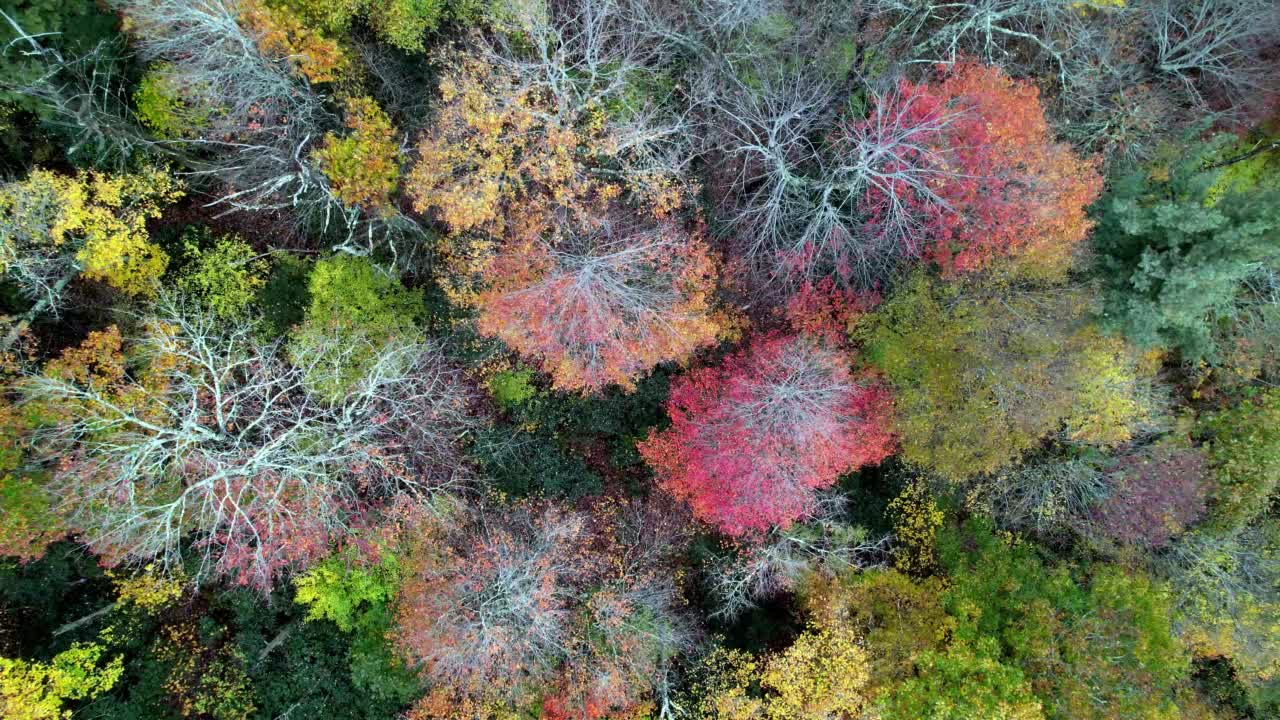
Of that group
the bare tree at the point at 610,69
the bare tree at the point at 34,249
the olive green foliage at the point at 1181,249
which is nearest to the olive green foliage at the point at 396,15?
the bare tree at the point at 610,69

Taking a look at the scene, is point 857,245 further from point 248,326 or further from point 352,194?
point 248,326

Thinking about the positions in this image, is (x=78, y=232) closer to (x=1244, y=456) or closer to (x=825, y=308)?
(x=825, y=308)

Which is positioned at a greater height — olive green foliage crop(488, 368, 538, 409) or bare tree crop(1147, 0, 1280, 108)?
bare tree crop(1147, 0, 1280, 108)

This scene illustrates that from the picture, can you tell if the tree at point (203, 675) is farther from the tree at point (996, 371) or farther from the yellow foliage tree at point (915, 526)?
the tree at point (996, 371)

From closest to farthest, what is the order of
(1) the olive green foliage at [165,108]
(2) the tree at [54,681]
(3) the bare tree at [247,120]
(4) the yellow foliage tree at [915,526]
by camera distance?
(3) the bare tree at [247,120] < (2) the tree at [54,681] < (1) the olive green foliage at [165,108] < (4) the yellow foliage tree at [915,526]

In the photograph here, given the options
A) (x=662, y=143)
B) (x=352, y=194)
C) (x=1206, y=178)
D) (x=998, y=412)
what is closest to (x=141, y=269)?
(x=352, y=194)

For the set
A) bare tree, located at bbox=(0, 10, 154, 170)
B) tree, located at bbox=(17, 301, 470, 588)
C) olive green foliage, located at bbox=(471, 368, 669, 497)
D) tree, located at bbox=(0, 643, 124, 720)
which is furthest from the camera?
olive green foliage, located at bbox=(471, 368, 669, 497)

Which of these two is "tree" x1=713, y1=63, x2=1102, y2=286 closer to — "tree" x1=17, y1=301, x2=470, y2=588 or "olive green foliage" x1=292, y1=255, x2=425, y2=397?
"olive green foliage" x1=292, y1=255, x2=425, y2=397

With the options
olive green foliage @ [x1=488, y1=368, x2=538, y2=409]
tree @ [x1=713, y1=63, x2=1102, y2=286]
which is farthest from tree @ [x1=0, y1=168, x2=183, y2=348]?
tree @ [x1=713, y1=63, x2=1102, y2=286]
